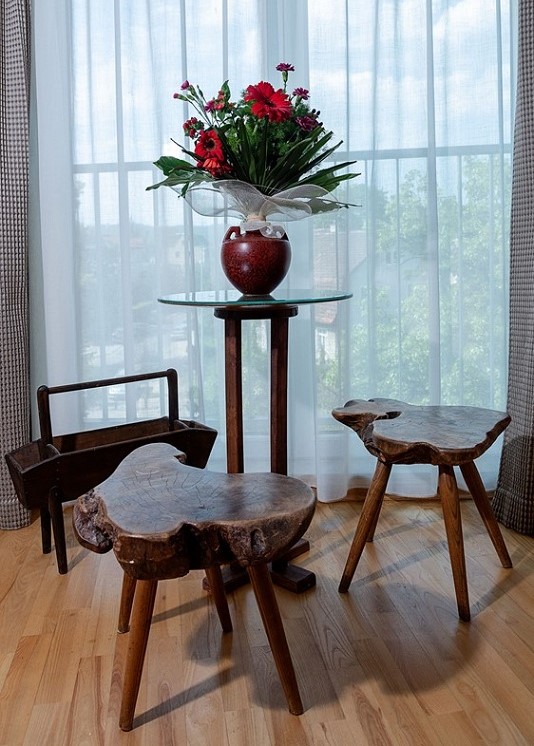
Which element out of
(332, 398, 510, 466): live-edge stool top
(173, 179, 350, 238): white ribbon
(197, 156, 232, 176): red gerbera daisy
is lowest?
(332, 398, 510, 466): live-edge stool top

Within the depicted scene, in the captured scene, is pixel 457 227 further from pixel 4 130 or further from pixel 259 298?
pixel 4 130

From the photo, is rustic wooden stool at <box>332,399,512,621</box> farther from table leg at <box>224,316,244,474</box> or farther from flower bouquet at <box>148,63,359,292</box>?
flower bouquet at <box>148,63,359,292</box>

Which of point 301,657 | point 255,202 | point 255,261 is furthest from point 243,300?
point 301,657

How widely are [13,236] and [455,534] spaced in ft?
5.17

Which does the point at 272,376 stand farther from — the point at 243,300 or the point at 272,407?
the point at 243,300

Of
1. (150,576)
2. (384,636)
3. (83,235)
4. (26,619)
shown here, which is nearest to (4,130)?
(83,235)

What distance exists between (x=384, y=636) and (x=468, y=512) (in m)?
0.86

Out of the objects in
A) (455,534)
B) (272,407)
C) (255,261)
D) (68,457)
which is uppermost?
(255,261)

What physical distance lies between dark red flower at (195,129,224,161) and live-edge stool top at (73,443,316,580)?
0.73 m

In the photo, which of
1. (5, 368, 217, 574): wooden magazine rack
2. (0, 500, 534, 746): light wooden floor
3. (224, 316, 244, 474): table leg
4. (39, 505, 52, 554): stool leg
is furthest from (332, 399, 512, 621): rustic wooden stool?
(39, 505, 52, 554): stool leg

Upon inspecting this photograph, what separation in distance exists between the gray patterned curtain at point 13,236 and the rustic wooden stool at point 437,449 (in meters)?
1.05

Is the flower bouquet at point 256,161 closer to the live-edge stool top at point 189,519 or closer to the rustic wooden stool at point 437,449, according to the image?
the rustic wooden stool at point 437,449

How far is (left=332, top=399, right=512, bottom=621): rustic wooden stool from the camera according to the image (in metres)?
1.73

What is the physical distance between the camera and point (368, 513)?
6.17 feet
